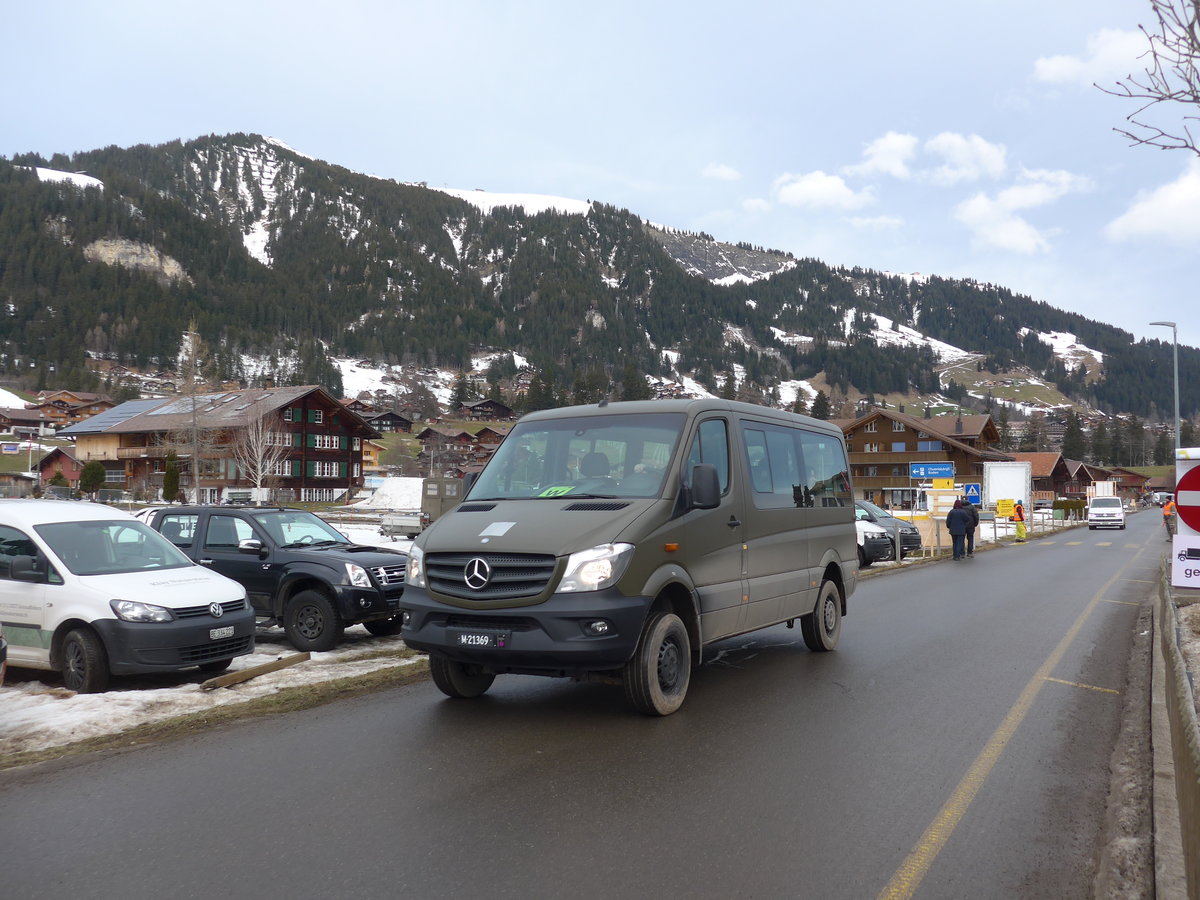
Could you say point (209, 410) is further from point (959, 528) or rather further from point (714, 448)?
point (714, 448)

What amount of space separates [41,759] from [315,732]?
1.67 m

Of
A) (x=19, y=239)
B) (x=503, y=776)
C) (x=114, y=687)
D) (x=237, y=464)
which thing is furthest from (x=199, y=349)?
(x=19, y=239)

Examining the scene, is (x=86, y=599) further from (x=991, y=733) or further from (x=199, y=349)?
(x=199, y=349)

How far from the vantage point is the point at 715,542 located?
714 centimetres

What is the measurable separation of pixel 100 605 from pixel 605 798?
17.4 feet

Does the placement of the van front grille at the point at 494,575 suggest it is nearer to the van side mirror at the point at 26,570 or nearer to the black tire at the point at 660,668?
the black tire at the point at 660,668

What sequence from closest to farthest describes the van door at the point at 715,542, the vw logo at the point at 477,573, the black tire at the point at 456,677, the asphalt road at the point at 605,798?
the asphalt road at the point at 605,798
the vw logo at the point at 477,573
the van door at the point at 715,542
the black tire at the point at 456,677

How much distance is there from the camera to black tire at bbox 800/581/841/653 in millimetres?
9469

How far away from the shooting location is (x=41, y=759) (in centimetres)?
555

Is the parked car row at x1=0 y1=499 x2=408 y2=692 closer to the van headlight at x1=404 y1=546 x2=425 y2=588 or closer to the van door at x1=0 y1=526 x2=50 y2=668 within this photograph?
the van door at x1=0 y1=526 x2=50 y2=668

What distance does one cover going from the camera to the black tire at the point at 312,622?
32.1ft

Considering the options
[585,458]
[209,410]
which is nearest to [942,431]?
[209,410]

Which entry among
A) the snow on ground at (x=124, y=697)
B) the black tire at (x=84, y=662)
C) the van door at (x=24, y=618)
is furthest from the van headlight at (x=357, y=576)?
the van door at (x=24, y=618)

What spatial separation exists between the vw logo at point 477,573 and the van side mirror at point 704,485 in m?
1.65
